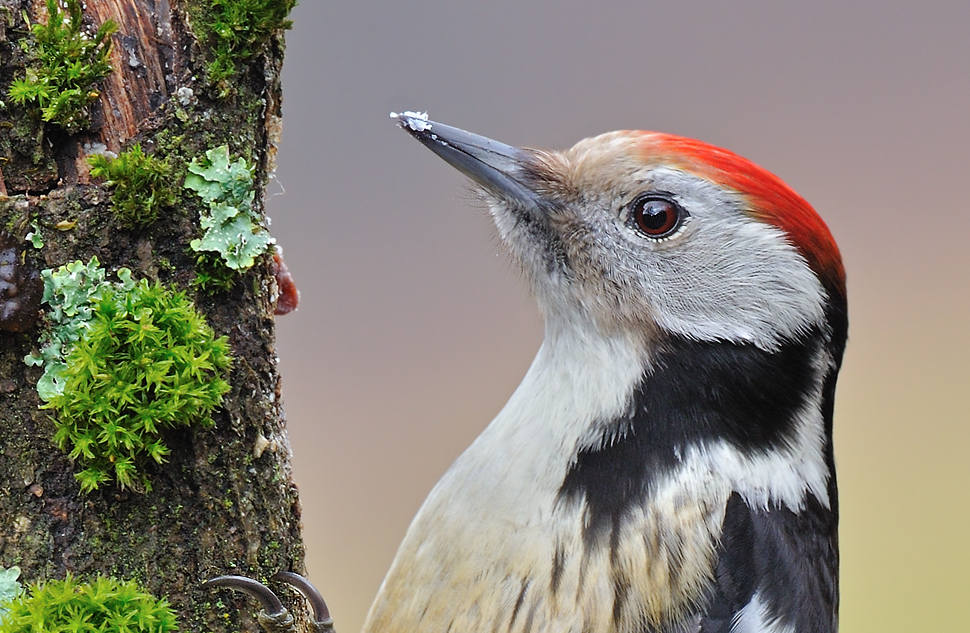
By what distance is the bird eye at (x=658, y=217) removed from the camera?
1862 mm

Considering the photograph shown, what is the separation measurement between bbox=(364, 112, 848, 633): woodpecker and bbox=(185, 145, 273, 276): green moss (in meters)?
0.49

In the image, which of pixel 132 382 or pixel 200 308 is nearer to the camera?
pixel 132 382

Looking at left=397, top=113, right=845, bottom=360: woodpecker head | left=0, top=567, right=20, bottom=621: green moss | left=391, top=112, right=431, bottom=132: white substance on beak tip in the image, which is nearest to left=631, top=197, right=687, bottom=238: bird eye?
left=397, top=113, right=845, bottom=360: woodpecker head

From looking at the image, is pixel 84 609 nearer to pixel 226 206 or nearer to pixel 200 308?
pixel 200 308

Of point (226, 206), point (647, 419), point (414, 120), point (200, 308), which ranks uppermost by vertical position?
point (414, 120)

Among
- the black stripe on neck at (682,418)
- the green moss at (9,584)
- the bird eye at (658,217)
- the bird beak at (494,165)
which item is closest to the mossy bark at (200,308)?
the green moss at (9,584)

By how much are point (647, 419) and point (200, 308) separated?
835mm

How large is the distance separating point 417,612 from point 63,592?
73cm

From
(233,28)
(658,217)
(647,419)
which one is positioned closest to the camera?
(233,28)

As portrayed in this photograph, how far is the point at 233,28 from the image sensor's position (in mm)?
1414

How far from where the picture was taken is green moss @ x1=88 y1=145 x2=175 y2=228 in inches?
52.9

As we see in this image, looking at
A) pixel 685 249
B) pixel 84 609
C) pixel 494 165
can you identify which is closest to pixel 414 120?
pixel 494 165

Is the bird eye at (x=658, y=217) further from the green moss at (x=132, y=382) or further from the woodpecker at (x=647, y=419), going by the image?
the green moss at (x=132, y=382)

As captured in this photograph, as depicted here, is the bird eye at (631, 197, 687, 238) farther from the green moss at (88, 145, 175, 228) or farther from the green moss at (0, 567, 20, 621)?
the green moss at (0, 567, 20, 621)
